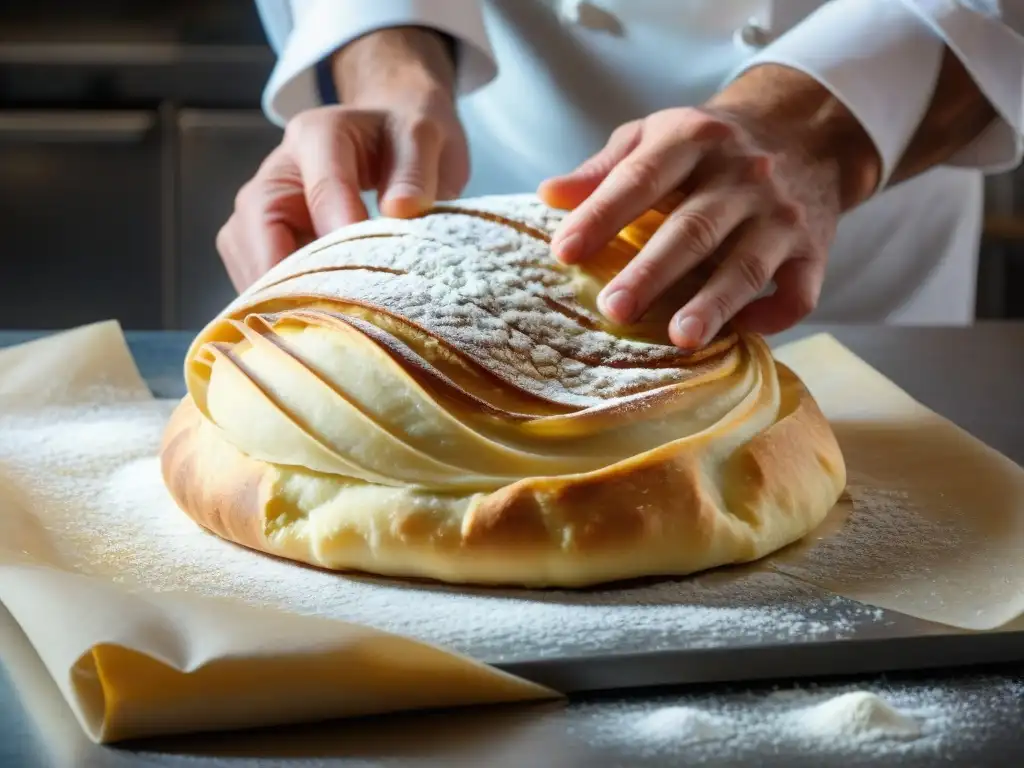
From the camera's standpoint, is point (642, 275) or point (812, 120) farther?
point (812, 120)

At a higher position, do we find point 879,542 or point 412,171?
point 412,171

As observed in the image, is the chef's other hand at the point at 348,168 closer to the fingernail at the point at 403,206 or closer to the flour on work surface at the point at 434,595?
the fingernail at the point at 403,206

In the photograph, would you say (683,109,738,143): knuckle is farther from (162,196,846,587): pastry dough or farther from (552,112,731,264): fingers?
(162,196,846,587): pastry dough

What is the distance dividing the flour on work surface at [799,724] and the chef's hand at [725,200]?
1.06ft

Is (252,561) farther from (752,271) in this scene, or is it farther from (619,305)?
(752,271)

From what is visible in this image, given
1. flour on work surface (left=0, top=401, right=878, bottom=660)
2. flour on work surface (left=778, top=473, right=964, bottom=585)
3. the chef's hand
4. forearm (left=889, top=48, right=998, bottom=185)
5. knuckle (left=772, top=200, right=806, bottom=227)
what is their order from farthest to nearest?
forearm (left=889, top=48, right=998, bottom=185) < knuckle (left=772, top=200, right=806, bottom=227) < the chef's hand < flour on work surface (left=778, top=473, right=964, bottom=585) < flour on work surface (left=0, top=401, right=878, bottom=660)

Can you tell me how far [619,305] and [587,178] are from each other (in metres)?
0.18

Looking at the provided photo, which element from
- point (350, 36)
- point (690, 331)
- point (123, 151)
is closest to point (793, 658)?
point (690, 331)

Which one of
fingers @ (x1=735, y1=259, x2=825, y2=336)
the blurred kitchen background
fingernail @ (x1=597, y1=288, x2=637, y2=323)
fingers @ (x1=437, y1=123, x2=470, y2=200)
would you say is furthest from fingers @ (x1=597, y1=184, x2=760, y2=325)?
the blurred kitchen background

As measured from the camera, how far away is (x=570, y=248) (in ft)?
3.29

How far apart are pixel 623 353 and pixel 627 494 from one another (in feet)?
0.46

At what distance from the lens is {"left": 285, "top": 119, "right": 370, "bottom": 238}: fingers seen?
1.19 metres

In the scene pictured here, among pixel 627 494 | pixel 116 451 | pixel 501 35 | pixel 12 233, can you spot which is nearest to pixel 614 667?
pixel 627 494

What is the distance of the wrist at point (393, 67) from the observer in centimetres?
137
